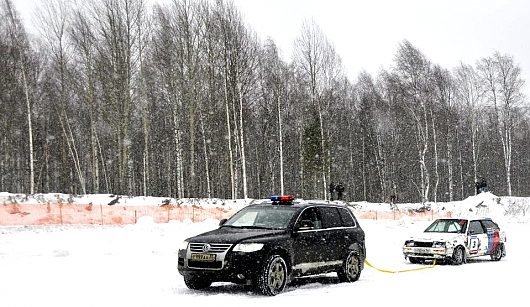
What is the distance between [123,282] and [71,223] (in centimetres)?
1287

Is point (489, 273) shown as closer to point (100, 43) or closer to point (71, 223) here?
point (71, 223)

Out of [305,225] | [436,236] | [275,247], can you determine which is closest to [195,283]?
[275,247]

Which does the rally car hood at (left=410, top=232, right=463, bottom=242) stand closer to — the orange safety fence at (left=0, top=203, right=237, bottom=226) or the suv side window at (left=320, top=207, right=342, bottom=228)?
the suv side window at (left=320, top=207, right=342, bottom=228)

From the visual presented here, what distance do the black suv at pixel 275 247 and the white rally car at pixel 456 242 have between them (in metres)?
4.60

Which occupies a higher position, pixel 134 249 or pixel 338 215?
pixel 338 215

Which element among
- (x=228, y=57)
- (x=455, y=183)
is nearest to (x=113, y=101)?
(x=228, y=57)

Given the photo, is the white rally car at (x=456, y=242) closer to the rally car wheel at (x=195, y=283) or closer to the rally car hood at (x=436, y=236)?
the rally car hood at (x=436, y=236)

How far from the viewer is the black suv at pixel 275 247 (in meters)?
10.1

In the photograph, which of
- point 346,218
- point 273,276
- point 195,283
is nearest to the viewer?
point 273,276

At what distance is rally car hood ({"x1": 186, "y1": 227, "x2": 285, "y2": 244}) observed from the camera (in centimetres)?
1031

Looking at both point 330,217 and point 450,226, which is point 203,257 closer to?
point 330,217

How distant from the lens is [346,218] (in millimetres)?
13367

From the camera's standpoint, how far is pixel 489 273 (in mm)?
14383

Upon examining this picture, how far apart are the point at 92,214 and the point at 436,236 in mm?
14465
